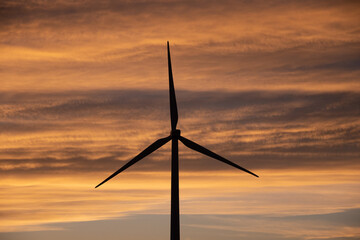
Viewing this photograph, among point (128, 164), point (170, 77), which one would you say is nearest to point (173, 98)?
point (170, 77)

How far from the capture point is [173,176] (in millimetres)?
82250

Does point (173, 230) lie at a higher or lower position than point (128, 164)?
lower

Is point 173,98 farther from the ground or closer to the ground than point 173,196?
farther from the ground

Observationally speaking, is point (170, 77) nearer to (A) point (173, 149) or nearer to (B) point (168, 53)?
(B) point (168, 53)

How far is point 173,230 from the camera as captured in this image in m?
82.4

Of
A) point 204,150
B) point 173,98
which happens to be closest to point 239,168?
point 204,150

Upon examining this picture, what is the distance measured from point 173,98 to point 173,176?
30.3 ft

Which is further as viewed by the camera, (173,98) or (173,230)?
(173,98)

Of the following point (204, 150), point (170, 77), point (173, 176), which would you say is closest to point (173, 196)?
point (173, 176)

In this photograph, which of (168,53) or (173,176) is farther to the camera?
(168,53)

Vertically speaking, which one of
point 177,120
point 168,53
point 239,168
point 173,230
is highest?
point 168,53

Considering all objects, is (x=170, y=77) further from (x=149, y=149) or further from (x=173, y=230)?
(x=173, y=230)

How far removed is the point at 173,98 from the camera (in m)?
87.9

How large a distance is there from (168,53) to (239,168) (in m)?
13.4
